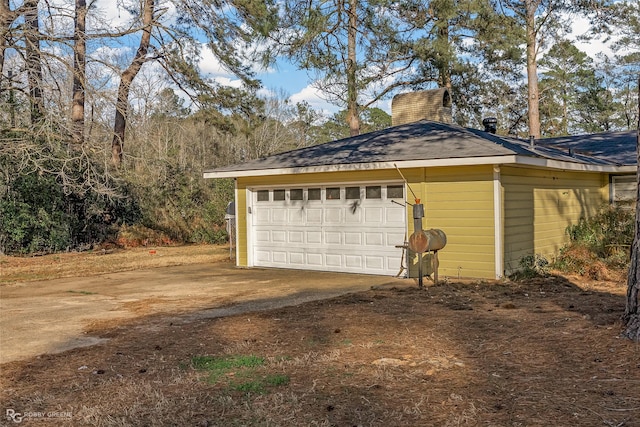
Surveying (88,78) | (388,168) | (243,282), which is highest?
(88,78)

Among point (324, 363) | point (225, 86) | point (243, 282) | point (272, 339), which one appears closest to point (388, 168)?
point (243, 282)

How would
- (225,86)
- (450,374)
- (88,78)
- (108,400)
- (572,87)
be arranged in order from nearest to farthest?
(108,400), (450,374), (88,78), (225,86), (572,87)

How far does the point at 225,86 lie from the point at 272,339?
1454 centimetres

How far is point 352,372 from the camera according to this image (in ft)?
14.0

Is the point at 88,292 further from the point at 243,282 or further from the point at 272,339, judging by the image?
the point at 272,339

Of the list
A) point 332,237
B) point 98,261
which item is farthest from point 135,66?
point 332,237

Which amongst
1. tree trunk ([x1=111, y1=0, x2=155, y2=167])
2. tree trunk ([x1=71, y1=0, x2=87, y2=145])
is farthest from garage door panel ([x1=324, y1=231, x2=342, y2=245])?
tree trunk ([x1=111, y1=0, x2=155, y2=167])

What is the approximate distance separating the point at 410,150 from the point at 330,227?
226 centimetres

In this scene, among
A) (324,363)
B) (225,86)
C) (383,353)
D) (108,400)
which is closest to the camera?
(108,400)

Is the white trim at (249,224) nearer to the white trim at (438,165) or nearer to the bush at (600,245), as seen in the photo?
the white trim at (438,165)

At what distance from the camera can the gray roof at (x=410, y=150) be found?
31.1 feet

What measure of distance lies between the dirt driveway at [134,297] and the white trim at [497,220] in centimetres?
164

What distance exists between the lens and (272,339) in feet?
17.9

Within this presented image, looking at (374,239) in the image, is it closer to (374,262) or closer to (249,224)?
(374,262)
